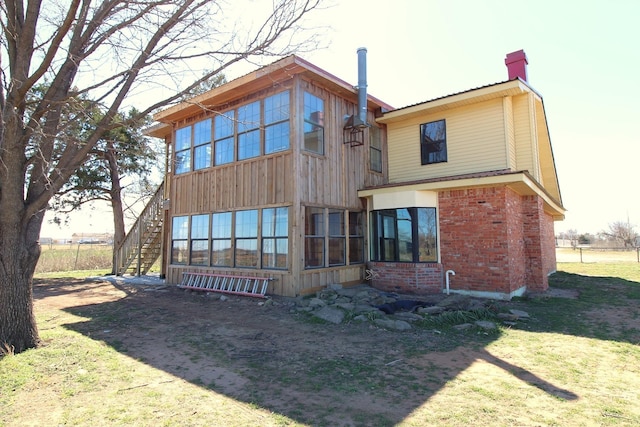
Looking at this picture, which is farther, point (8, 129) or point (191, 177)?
point (191, 177)

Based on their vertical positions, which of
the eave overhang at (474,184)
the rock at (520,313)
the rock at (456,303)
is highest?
the eave overhang at (474,184)

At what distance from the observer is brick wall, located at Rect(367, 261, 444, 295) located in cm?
942

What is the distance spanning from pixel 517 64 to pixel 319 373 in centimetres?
1194

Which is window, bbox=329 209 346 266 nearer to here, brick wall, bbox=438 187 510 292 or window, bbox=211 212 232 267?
brick wall, bbox=438 187 510 292

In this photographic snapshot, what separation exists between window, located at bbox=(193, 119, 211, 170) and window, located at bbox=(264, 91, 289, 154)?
2667 millimetres

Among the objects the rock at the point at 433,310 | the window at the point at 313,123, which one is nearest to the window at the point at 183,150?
the window at the point at 313,123

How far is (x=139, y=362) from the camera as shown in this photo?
463cm

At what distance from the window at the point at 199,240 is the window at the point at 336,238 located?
396cm

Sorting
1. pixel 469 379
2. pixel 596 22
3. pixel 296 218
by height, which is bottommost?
pixel 469 379

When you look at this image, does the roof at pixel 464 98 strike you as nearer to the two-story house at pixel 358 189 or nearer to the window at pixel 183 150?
the two-story house at pixel 358 189

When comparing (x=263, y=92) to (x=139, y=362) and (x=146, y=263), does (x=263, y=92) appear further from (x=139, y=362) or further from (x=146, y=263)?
(x=146, y=263)

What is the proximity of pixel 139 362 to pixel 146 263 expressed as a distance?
11.7m

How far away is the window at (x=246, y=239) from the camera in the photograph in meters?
9.77

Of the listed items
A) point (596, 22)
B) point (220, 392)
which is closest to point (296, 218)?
point (220, 392)
